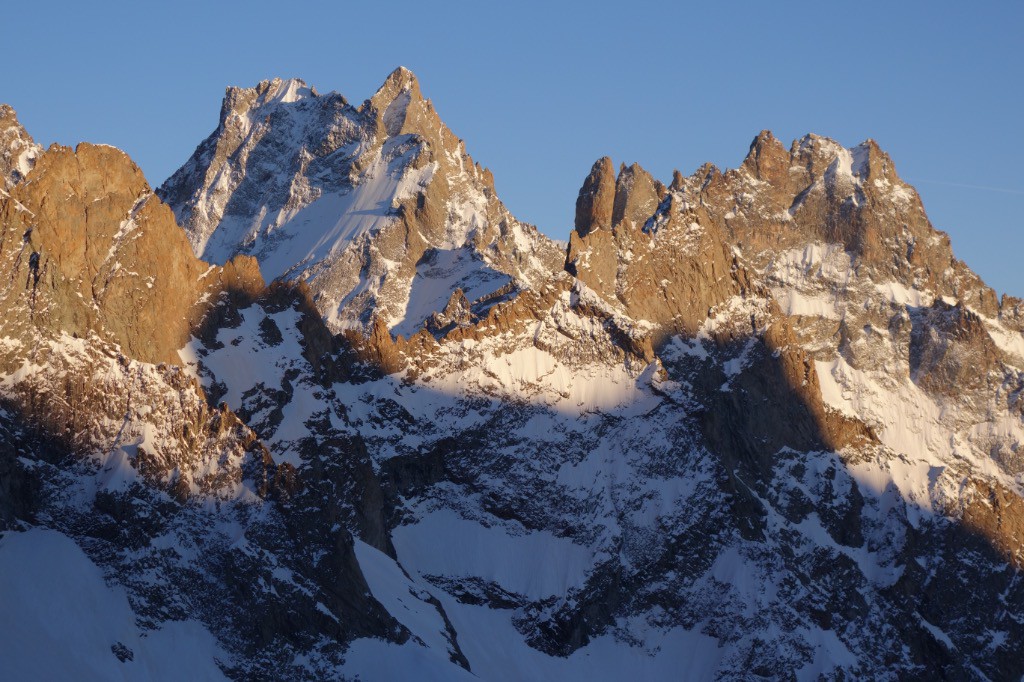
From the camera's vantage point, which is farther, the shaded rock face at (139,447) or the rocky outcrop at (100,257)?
the rocky outcrop at (100,257)

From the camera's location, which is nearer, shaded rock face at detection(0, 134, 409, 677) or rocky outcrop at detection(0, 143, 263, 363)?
shaded rock face at detection(0, 134, 409, 677)

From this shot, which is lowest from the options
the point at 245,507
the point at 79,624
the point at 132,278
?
the point at 79,624

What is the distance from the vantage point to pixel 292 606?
17512 cm

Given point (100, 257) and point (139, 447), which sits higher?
point (100, 257)

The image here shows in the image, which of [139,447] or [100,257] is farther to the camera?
[100,257]

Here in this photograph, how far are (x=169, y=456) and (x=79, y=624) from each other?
14.6 m

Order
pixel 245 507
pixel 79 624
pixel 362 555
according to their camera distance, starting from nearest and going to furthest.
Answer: pixel 79 624 → pixel 245 507 → pixel 362 555

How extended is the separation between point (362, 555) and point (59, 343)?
30.9 m

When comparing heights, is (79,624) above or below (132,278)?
below

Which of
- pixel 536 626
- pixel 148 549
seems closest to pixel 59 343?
pixel 148 549

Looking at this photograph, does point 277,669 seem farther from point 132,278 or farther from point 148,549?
point 132,278

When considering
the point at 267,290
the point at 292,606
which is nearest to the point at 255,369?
the point at 267,290

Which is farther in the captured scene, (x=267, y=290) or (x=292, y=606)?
(x=267, y=290)

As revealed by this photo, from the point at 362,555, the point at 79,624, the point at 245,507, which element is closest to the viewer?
the point at 79,624
